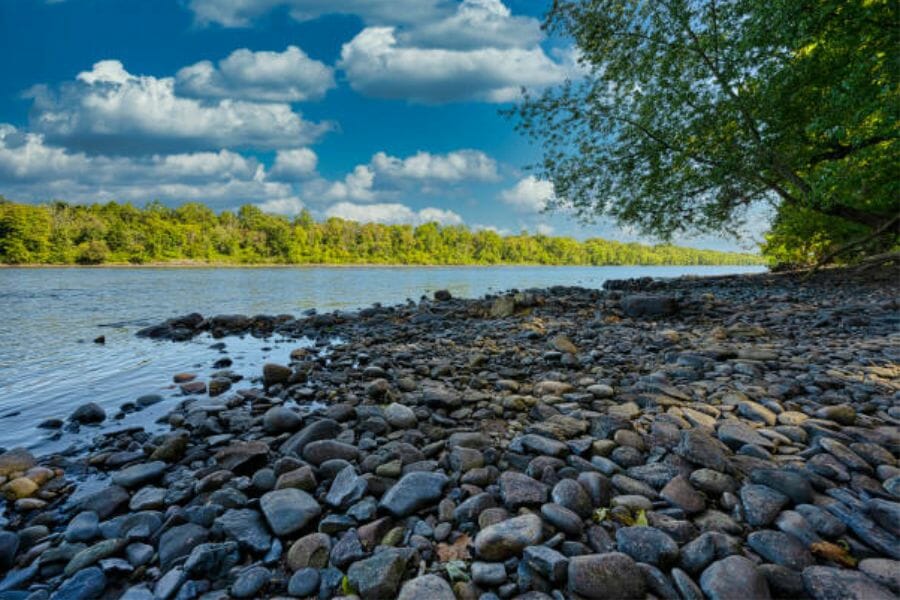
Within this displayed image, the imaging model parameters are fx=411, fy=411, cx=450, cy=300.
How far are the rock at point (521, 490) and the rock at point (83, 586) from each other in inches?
88.7

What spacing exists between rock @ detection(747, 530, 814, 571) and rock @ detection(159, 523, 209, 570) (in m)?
3.06

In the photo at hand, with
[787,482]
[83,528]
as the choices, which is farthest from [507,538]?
[83,528]

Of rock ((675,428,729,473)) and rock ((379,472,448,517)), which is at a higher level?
rock ((675,428,729,473))

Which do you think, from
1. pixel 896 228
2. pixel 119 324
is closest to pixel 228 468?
pixel 119 324

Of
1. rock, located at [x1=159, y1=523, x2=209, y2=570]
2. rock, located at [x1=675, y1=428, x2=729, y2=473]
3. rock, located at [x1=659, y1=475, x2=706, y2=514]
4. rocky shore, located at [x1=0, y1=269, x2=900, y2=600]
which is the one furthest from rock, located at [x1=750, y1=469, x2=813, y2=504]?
rock, located at [x1=159, y1=523, x2=209, y2=570]

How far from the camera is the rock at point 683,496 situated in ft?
7.72

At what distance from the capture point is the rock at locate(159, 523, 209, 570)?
238 cm

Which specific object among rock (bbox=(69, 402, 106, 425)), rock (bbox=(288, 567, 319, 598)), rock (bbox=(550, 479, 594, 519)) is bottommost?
rock (bbox=(69, 402, 106, 425))

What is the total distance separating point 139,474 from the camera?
3342mm

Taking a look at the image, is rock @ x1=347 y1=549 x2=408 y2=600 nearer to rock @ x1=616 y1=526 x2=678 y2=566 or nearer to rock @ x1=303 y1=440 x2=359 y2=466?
rock @ x1=616 y1=526 x2=678 y2=566

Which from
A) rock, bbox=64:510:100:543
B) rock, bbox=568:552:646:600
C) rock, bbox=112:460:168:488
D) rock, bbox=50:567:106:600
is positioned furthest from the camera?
rock, bbox=112:460:168:488

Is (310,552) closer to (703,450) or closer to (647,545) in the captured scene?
(647,545)

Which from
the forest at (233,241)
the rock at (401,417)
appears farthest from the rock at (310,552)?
the forest at (233,241)

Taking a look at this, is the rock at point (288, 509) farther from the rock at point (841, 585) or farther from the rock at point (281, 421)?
the rock at point (841, 585)
